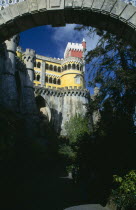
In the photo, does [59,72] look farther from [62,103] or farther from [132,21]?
[132,21]

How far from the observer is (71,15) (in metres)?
5.63

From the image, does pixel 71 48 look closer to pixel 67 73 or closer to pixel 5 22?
pixel 67 73

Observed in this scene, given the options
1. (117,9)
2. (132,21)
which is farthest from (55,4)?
(132,21)

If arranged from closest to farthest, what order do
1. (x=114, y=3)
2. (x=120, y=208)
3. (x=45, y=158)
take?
(x=114, y=3) < (x=120, y=208) < (x=45, y=158)

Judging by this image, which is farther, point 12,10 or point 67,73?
point 67,73

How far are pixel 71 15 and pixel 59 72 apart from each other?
46.2 m

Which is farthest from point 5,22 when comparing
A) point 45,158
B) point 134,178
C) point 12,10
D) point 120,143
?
point 45,158

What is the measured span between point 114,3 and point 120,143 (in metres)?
5.74

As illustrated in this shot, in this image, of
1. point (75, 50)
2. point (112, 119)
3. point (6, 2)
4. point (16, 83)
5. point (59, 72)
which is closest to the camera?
point (6, 2)

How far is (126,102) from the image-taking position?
10.1 metres

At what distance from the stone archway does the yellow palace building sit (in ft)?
126

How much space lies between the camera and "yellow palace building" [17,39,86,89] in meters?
47.1

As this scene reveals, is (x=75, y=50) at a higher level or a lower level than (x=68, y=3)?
higher

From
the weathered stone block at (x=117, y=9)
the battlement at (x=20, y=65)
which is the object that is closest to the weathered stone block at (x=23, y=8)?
the weathered stone block at (x=117, y=9)
